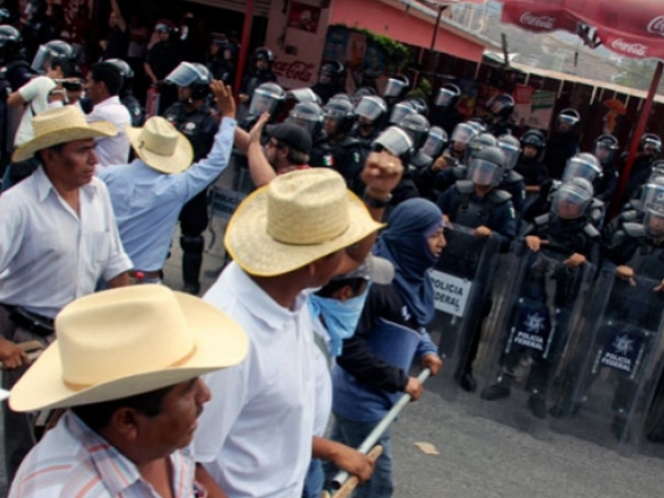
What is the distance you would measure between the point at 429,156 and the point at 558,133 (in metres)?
3.65

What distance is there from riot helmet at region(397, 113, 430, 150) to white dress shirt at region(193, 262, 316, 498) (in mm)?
6382

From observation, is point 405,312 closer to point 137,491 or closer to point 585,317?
point 137,491

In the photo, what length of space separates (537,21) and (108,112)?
5.44 metres

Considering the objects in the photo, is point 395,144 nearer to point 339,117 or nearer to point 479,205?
point 479,205

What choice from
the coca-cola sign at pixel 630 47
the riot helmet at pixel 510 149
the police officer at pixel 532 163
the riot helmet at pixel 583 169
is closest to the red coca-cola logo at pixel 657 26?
the coca-cola sign at pixel 630 47

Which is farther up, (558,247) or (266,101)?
(266,101)

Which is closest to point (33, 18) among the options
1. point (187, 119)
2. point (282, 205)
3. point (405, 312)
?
point (187, 119)

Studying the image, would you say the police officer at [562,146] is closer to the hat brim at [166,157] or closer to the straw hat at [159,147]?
the hat brim at [166,157]

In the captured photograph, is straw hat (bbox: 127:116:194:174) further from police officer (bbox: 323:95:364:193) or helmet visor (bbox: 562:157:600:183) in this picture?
Result: helmet visor (bbox: 562:157:600:183)

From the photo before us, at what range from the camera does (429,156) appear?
343 inches

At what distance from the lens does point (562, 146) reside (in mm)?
11375

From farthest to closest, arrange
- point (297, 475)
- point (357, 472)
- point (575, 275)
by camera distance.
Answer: point (575, 275), point (357, 472), point (297, 475)

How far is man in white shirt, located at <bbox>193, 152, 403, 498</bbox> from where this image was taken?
7.20 feet

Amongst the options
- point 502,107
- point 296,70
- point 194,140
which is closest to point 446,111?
point 502,107
